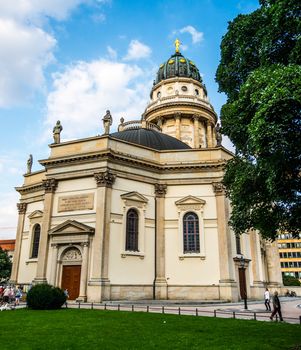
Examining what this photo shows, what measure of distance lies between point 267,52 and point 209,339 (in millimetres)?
10039

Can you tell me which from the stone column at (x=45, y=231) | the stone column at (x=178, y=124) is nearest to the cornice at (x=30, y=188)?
the stone column at (x=45, y=231)

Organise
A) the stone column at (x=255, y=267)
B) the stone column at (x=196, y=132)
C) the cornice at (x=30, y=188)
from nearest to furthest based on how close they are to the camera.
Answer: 1. the stone column at (x=255, y=267)
2. the cornice at (x=30, y=188)
3. the stone column at (x=196, y=132)

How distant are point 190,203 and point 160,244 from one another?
420 cm

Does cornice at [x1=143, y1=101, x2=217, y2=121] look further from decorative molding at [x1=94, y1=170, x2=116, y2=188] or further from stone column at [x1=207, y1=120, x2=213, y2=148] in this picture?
decorative molding at [x1=94, y1=170, x2=116, y2=188]

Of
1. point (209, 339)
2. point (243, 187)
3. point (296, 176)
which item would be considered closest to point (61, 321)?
point (209, 339)

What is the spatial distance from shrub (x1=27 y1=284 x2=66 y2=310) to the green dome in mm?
38281

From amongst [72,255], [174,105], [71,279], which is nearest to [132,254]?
[72,255]

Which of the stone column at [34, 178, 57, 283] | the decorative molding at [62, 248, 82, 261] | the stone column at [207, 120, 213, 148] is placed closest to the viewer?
the decorative molding at [62, 248, 82, 261]

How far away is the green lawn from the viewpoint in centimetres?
1041

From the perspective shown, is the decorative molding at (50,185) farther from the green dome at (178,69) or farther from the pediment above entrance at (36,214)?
the green dome at (178,69)

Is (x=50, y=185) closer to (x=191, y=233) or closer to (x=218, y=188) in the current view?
(x=191, y=233)

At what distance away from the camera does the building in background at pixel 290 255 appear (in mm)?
86688

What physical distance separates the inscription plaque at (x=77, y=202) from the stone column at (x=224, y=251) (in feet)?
33.8

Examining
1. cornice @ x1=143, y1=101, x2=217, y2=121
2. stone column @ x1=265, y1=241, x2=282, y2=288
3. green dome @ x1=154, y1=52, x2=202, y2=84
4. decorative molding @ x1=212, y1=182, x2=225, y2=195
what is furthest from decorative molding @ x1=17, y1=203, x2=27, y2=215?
green dome @ x1=154, y1=52, x2=202, y2=84
